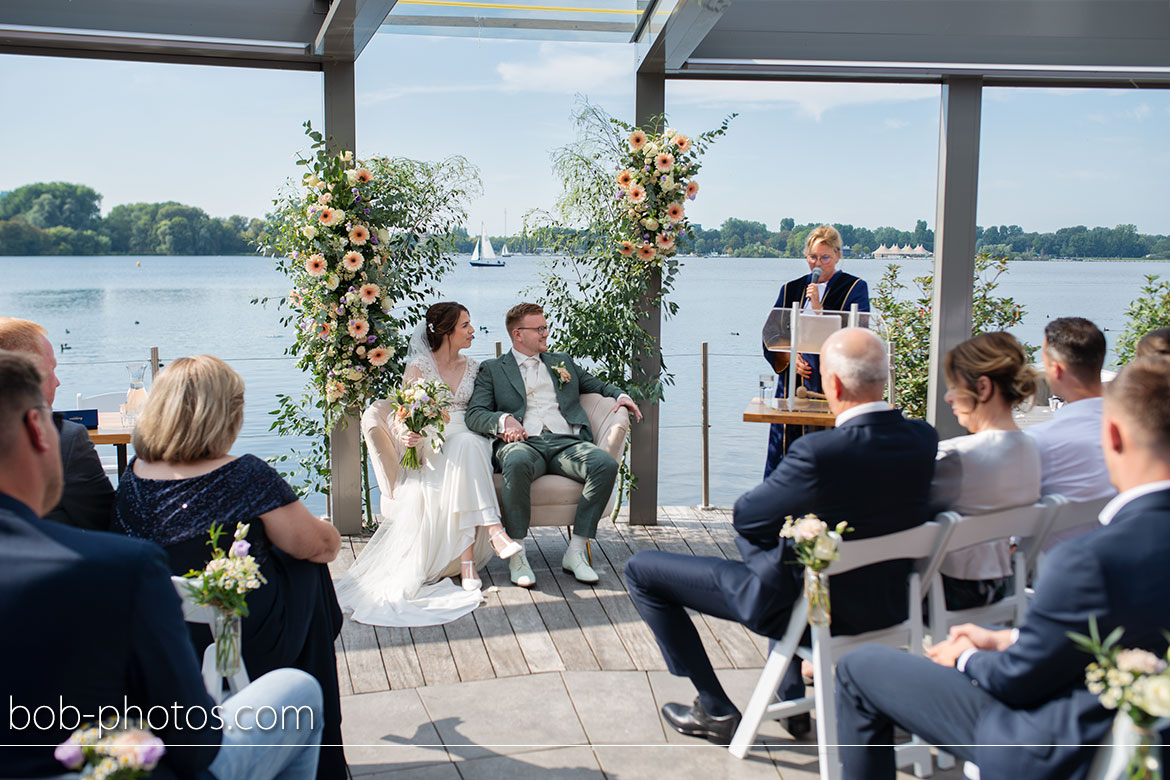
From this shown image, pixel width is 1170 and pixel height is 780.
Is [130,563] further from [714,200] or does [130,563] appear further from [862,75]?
[714,200]

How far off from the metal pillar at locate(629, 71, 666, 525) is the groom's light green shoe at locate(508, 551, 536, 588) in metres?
1.06

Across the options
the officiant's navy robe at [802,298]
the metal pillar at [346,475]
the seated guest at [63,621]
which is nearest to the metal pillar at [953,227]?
the officiant's navy robe at [802,298]

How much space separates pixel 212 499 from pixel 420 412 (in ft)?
6.58

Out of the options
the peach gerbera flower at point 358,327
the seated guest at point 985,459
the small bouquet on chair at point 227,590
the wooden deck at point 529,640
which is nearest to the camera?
the small bouquet on chair at point 227,590

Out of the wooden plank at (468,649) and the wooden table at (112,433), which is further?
the wooden table at (112,433)

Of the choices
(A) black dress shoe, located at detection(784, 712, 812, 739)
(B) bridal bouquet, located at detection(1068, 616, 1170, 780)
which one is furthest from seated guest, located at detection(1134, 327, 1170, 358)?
(B) bridal bouquet, located at detection(1068, 616, 1170, 780)

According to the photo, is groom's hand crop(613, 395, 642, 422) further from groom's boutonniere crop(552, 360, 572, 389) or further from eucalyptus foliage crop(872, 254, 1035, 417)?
eucalyptus foliage crop(872, 254, 1035, 417)

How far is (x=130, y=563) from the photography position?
4.96 ft

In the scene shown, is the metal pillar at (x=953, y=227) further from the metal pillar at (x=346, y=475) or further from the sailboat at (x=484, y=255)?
the sailboat at (x=484, y=255)

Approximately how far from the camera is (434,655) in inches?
145

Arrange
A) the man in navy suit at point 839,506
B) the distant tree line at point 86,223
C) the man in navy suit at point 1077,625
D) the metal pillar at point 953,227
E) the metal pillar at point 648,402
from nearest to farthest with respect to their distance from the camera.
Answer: the man in navy suit at point 1077,625 < the man in navy suit at point 839,506 < the metal pillar at point 648,402 < the metal pillar at point 953,227 < the distant tree line at point 86,223

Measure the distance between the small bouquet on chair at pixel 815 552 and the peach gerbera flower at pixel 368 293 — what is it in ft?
9.65

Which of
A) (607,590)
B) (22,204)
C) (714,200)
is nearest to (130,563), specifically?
(607,590)

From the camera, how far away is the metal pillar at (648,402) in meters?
5.21
